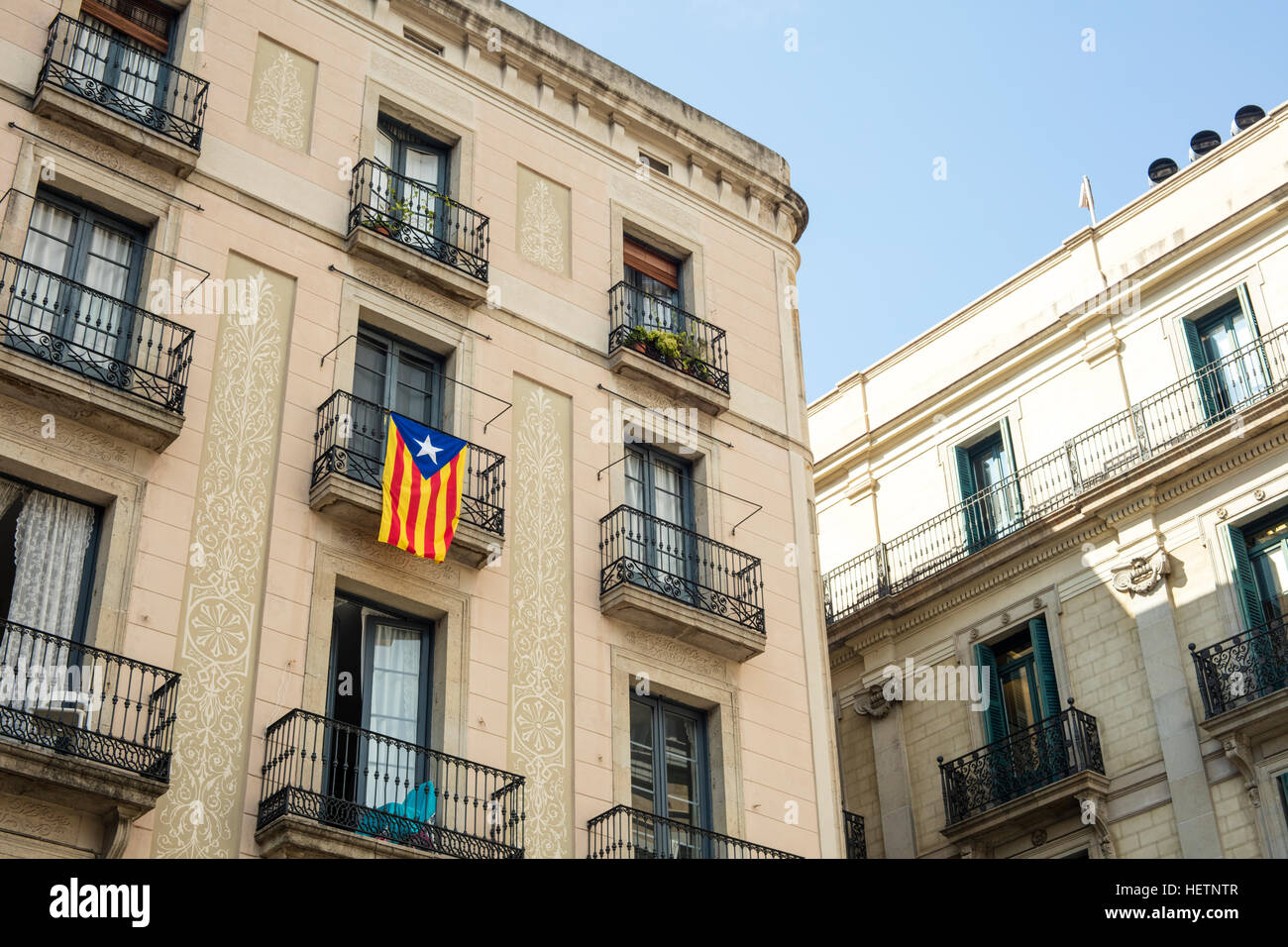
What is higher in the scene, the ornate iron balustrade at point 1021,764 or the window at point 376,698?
the ornate iron balustrade at point 1021,764

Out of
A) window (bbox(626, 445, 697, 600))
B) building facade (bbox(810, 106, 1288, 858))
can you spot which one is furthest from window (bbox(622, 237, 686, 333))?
building facade (bbox(810, 106, 1288, 858))

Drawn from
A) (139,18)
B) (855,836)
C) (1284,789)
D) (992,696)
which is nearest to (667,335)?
(139,18)

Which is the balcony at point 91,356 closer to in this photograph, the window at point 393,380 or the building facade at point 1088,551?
the window at point 393,380

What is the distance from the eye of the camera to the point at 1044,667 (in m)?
26.1

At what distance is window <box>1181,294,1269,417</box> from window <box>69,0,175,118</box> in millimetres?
15295

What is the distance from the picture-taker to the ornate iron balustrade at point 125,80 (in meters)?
18.4

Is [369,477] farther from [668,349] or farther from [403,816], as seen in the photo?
[668,349]

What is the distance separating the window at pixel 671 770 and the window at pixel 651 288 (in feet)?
17.4

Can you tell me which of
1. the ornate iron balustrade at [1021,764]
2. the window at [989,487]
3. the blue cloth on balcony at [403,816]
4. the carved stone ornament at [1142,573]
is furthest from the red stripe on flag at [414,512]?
the window at [989,487]

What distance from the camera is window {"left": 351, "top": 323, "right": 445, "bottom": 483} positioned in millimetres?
19375

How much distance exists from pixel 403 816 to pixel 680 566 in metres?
5.50

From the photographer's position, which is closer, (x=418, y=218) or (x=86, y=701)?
(x=86, y=701)

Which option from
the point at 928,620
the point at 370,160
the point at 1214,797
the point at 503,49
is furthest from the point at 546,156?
the point at 1214,797

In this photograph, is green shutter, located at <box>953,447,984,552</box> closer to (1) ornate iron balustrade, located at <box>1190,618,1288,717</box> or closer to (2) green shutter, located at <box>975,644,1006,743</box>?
(2) green shutter, located at <box>975,644,1006,743</box>
